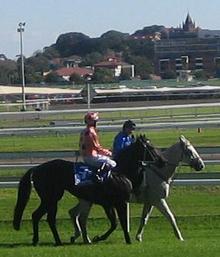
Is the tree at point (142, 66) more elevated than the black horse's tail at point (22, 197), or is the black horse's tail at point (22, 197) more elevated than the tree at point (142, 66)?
the black horse's tail at point (22, 197)

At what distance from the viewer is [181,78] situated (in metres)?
113

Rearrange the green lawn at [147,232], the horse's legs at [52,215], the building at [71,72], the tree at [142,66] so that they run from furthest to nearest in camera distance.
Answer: the tree at [142,66]
the building at [71,72]
the horse's legs at [52,215]
the green lawn at [147,232]

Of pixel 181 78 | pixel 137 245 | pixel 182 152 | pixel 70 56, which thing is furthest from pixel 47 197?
pixel 70 56

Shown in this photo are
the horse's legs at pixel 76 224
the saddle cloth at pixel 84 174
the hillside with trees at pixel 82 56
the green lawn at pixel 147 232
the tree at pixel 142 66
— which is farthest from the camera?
the tree at pixel 142 66

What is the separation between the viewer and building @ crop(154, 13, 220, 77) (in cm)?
13338

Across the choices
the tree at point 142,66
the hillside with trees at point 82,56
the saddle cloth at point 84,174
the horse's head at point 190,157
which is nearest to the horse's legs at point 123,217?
the saddle cloth at point 84,174

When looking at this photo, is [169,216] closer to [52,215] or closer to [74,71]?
[52,215]

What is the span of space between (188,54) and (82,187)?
12646cm

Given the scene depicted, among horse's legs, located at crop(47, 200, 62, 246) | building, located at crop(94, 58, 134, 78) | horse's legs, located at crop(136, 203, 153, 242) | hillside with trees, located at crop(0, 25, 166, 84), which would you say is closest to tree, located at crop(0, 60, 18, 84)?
hillside with trees, located at crop(0, 25, 166, 84)

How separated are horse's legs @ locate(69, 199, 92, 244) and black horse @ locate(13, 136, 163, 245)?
465 mm

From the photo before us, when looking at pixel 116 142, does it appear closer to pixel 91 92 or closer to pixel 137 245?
pixel 137 245

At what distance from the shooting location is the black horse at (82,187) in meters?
11.8

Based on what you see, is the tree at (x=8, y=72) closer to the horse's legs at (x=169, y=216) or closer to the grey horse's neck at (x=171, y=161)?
the grey horse's neck at (x=171, y=161)

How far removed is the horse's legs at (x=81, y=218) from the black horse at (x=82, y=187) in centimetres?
46
